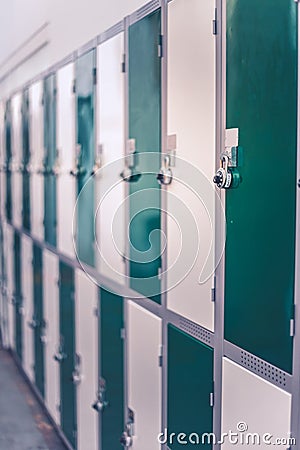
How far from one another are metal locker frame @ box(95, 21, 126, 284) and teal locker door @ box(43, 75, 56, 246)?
943 mm

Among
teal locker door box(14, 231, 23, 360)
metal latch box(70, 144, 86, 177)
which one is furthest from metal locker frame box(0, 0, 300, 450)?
teal locker door box(14, 231, 23, 360)

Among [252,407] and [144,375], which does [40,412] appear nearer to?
[144,375]

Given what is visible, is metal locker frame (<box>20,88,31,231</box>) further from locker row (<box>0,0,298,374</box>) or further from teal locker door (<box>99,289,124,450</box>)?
teal locker door (<box>99,289,124,450</box>)

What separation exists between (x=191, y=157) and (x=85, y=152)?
127 cm

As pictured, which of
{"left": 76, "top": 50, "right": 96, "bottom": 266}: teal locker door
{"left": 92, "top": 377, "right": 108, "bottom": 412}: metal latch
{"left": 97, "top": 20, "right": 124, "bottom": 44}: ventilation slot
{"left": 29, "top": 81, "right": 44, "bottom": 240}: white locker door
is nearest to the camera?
{"left": 97, "top": 20, "right": 124, "bottom": 44}: ventilation slot

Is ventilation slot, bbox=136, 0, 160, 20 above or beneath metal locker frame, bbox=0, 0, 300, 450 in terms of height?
above

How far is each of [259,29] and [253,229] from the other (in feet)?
1.73

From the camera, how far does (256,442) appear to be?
5.76ft

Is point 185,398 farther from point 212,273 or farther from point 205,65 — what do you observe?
point 205,65

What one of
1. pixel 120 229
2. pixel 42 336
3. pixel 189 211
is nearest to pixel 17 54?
pixel 42 336

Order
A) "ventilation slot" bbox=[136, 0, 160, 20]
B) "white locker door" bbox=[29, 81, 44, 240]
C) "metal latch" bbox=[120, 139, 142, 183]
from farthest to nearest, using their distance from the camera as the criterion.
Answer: "white locker door" bbox=[29, 81, 44, 240] < "metal latch" bbox=[120, 139, 142, 183] < "ventilation slot" bbox=[136, 0, 160, 20]

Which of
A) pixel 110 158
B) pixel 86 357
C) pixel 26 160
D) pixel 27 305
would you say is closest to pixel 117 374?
pixel 86 357

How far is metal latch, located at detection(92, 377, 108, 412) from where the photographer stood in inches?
119

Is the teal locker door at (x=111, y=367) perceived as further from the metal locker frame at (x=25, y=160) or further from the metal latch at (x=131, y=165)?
the metal locker frame at (x=25, y=160)
